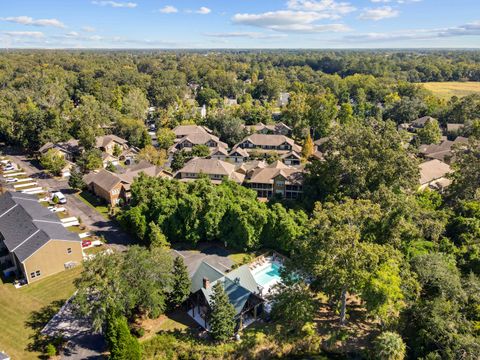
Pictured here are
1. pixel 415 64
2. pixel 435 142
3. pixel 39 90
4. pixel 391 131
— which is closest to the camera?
pixel 391 131

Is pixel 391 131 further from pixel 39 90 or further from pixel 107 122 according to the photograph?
pixel 39 90

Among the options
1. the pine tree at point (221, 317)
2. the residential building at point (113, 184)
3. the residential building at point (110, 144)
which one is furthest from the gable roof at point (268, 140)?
the pine tree at point (221, 317)

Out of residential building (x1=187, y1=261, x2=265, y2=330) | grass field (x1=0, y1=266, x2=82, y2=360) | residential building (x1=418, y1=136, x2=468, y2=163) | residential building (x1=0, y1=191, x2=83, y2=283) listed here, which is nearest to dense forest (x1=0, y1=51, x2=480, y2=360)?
residential building (x1=187, y1=261, x2=265, y2=330)

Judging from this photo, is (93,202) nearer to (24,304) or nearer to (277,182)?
(24,304)

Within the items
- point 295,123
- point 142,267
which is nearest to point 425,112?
point 295,123

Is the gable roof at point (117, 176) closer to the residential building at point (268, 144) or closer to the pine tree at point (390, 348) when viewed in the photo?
the residential building at point (268, 144)

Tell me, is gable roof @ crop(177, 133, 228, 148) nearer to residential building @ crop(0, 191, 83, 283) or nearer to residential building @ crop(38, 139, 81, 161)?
residential building @ crop(38, 139, 81, 161)
